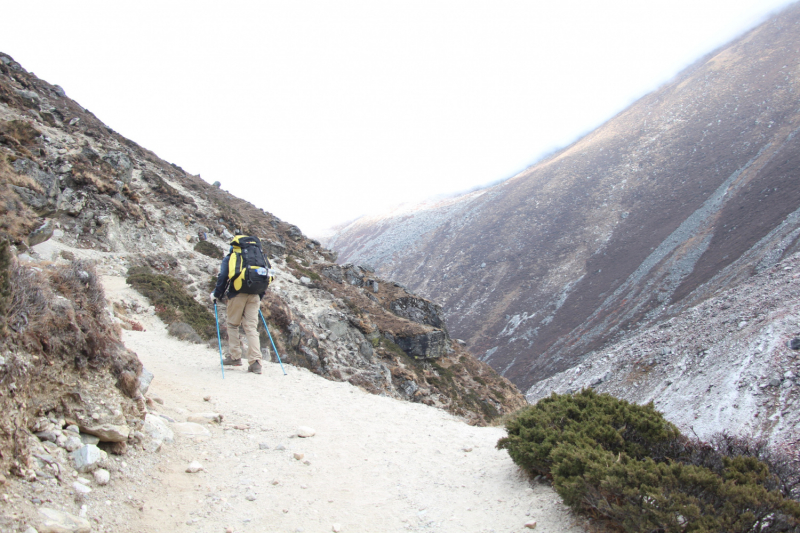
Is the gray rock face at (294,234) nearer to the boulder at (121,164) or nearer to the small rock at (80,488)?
the boulder at (121,164)

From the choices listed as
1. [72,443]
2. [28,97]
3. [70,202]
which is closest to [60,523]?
[72,443]

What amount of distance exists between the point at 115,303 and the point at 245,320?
4.85 meters

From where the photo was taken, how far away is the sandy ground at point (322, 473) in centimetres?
372

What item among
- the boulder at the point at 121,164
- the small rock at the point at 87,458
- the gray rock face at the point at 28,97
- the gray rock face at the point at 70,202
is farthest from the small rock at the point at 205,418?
the gray rock face at the point at 28,97

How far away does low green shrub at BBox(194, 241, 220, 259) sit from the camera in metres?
17.0

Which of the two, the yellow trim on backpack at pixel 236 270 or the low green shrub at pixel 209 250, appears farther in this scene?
the low green shrub at pixel 209 250

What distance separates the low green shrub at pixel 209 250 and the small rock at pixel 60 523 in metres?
15.4

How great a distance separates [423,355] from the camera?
20.2m

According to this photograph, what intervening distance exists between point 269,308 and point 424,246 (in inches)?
2951

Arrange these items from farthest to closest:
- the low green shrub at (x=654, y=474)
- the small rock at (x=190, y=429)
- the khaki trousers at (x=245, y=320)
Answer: the khaki trousers at (x=245, y=320) → the small rock at (x=190, y=429) → the low green shrub at (x=654, y=474)

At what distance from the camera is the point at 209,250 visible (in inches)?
680

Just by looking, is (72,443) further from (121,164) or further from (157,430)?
(121,164)

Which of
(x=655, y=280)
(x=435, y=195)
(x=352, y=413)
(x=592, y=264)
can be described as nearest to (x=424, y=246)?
(x=592, y=264)

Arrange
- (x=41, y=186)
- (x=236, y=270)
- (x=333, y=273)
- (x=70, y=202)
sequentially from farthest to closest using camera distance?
(x=333, y=273)
(x=70, y=202)
(x=41, y=186)
(x=236, y=270)
